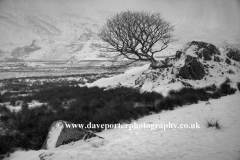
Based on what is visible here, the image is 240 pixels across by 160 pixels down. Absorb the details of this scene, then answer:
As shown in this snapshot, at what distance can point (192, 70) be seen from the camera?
10766mm

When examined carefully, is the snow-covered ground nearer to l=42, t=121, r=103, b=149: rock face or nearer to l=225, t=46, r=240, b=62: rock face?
l=42, t=121, r=103, b=149: rock face

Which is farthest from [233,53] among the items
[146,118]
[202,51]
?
[146,118]

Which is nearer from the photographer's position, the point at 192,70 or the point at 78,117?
the point at 78,117

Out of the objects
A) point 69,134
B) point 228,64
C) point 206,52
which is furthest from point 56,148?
point 228,64

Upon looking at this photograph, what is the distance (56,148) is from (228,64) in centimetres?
1427

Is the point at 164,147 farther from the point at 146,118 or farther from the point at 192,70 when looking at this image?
the point at 192,70

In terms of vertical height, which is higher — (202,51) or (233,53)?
(233,53)

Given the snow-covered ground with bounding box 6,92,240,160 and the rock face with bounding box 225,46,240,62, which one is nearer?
the snow-covered ground with bounding box 6,92,240,160

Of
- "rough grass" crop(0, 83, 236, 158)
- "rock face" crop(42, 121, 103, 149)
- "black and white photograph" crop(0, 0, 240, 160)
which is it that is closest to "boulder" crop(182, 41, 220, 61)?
"black and white photograph" crop(0, 0, 240, 160)

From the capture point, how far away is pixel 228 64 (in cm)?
1221

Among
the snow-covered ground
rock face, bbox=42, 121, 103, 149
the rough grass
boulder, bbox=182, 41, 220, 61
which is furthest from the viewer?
boulder, bbox=182, 41, 220, 61

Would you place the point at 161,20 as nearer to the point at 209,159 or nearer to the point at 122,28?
the point at 122,28

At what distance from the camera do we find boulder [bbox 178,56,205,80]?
10.6 meters

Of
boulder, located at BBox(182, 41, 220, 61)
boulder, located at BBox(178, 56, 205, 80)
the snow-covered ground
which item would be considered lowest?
the snow-covered ground
